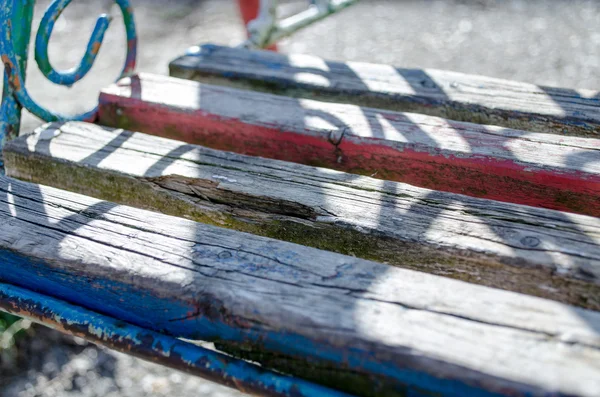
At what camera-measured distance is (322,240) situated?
1201 millimetres

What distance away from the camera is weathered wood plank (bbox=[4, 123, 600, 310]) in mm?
1036

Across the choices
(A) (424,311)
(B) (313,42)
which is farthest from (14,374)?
(B) (313,42)

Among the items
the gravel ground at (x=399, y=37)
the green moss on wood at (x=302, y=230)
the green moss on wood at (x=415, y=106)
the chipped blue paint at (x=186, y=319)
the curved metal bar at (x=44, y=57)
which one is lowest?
the gravel ground at (x=399, y=37)

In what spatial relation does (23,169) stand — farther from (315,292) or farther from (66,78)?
(315,292)

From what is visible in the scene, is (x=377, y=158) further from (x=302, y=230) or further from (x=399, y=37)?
(x=399, y=37)

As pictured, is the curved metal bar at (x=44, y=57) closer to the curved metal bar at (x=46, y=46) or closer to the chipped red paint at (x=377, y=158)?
the curved metal bar at (x=46, y=46)

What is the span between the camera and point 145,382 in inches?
98.4

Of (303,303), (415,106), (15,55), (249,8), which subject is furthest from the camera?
(249,8)

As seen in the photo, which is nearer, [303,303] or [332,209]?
[303,303]

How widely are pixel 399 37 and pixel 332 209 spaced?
Answer: 4171mm

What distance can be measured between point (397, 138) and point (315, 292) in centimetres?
58

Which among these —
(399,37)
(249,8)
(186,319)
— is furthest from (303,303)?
(399,37)

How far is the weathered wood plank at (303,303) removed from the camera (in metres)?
0.83

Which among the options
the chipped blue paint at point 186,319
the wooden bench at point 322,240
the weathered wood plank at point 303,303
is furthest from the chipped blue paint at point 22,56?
the chipped blue paint at point 186,319
